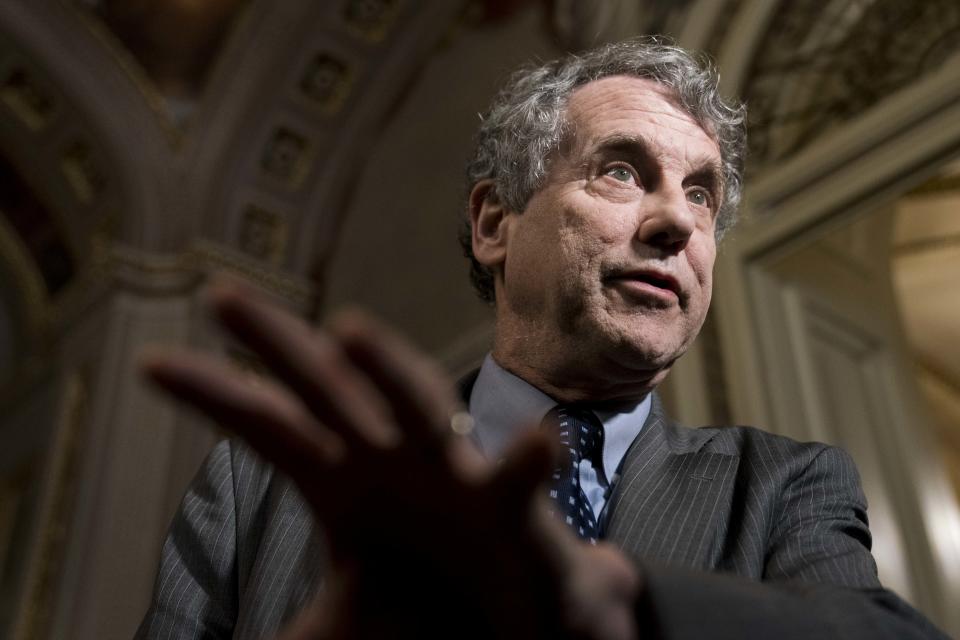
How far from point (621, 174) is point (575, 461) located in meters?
0.45

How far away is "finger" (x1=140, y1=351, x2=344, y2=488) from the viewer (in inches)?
27.3

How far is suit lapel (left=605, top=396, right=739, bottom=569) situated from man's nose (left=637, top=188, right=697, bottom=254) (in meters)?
0.25

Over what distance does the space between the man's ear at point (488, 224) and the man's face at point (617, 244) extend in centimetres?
3

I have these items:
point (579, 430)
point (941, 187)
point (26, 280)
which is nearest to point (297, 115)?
point (26, 280)

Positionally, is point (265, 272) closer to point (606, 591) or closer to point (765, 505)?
point (765, 505)

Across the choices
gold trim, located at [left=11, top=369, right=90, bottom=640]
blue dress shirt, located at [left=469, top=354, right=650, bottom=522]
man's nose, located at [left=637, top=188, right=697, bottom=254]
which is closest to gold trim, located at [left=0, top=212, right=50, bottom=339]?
gold trim, located at [left=11, top=369, right=90, bottom=640]

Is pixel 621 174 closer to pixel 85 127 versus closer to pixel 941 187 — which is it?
pixel 85 127

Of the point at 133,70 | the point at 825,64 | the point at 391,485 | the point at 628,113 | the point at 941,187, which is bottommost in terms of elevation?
the point at 391,485

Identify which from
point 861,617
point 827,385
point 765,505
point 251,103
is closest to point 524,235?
point 765,505

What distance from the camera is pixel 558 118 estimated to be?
5.63ft

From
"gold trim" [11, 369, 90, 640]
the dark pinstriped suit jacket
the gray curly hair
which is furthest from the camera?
"gold trim" [11, 369, 90, 640]

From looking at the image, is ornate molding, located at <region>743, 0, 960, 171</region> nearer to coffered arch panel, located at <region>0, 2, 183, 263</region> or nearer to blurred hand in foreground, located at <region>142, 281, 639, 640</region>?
blurred hand in foreground, located at <region>142, 281, 639, 640</region>

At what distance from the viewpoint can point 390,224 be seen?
628 centimetres

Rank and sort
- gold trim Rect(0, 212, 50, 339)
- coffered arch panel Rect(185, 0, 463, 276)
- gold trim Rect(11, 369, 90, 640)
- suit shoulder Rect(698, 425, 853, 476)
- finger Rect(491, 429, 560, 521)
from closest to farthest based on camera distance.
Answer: finger Rect(491, 429, 560, 521), suit shoulder Rect(698, 425, 853, 476), gold trim Rect(11, 369, 90, 640), coffered arch panel Rect(185, 0, 463, 276), gold trim Rect(0, 212, 50, 339)
